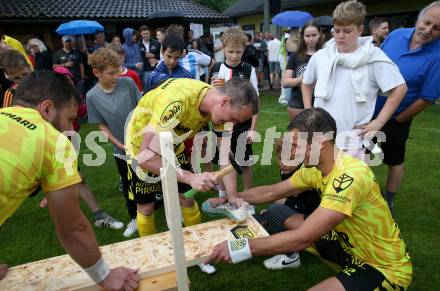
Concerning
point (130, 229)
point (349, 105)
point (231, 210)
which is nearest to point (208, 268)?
point (231, 210)

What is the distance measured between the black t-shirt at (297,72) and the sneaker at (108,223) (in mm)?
2616

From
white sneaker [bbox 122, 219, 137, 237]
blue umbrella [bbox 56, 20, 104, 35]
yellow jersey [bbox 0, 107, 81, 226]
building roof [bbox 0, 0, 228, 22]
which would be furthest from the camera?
building roof [bbox 0, 0, 228, 22]

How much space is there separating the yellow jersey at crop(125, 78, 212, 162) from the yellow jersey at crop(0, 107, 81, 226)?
0.76 metres

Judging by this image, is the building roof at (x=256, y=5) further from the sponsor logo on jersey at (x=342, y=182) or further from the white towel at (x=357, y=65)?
the sponsor logo on jersey at (x=342, y=182)

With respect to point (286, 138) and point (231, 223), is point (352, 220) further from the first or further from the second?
point (231, 223)

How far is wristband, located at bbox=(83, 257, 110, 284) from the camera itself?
190 centimetres

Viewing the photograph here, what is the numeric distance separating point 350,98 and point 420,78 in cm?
82

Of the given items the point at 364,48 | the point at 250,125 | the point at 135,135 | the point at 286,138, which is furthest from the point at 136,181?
the point at 364,48

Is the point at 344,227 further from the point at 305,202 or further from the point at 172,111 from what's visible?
the point at 172,111

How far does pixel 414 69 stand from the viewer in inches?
130

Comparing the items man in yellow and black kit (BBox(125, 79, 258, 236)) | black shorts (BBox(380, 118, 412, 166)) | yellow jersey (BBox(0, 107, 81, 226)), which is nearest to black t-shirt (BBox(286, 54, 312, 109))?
black shorts (BBox(380, 118, 412, 166))

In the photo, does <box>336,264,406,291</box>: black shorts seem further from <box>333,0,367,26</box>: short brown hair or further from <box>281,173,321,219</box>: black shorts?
<box>333,0,367,26</box>: short brown hair

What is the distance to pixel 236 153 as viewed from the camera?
4.14m

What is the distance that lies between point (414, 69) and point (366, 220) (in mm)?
1873
